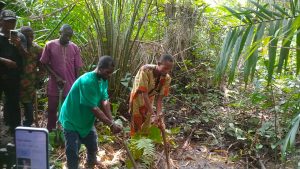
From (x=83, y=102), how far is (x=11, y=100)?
1.45 meters

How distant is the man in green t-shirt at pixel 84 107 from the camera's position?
3307mm

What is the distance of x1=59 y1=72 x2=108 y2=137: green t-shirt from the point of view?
3.29 metres

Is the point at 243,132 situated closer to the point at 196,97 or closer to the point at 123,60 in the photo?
the point at 196,97

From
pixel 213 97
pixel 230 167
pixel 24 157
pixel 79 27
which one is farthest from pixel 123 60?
pixel 24 157

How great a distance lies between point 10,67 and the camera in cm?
410

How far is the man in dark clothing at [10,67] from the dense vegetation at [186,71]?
4.03ft

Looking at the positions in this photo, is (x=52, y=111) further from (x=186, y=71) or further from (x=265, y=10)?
(x=186, y=71)

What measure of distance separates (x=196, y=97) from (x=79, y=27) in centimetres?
250

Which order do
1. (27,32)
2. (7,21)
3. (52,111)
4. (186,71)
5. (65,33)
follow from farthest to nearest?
(186,71), (52,111), (65,33), (27,32), (7,21)

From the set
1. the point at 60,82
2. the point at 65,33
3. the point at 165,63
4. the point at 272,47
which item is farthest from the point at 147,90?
the point at 272,47

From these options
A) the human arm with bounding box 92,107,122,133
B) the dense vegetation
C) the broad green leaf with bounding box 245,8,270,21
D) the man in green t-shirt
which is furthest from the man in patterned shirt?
the broad green leaf with bounding box 245,8,270,21

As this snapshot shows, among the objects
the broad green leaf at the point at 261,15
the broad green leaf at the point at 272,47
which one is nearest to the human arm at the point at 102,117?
the broad green leaf at the point at 272,47

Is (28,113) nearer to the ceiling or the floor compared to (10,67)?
nearer to the floor

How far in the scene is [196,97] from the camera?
276 inches
